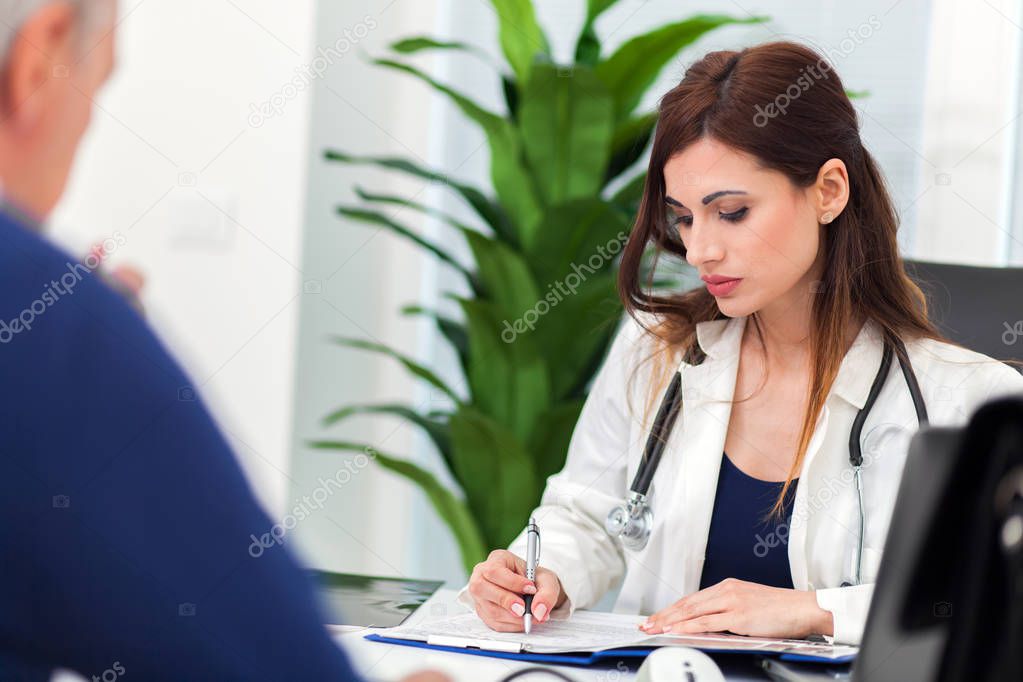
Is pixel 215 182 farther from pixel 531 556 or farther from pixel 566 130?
pixel 531 556

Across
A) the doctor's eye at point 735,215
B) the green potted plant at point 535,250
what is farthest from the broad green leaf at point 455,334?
the doctor's eye at point 735,215

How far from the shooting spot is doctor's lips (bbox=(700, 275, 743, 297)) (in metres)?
1.43

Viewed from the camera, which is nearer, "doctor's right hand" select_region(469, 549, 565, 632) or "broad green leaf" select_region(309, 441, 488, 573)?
"doctor's right hand" select_region(469, 549, 565, 632)

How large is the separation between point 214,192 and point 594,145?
1.12 metres

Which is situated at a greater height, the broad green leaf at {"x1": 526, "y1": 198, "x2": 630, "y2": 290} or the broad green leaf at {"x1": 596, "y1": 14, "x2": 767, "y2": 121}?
the broad green leaf at {"x1": 596, "y1": 14, "x2": 767, "y2": 121}

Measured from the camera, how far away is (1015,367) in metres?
1.47

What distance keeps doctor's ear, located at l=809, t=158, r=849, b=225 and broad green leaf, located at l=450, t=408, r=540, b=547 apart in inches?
29.6

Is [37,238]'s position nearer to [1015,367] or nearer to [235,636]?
[235,636]

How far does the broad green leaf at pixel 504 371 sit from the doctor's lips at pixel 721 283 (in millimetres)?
543

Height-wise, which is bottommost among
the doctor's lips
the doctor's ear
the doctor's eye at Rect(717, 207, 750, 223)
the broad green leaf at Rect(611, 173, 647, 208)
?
the doctor's lips

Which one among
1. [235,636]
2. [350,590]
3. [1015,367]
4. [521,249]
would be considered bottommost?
[350,590]

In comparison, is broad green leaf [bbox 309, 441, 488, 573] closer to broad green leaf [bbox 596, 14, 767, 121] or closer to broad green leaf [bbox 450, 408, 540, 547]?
broad green leaf [bbox 450, 408, 540, 547]

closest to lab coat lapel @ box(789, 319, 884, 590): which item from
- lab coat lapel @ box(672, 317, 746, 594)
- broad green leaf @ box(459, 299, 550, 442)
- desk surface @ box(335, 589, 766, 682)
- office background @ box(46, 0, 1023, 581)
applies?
lab coat lapel @ box(672, 317, 746, 594)

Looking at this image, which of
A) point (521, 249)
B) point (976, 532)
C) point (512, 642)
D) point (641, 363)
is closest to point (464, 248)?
point (521, 249)
